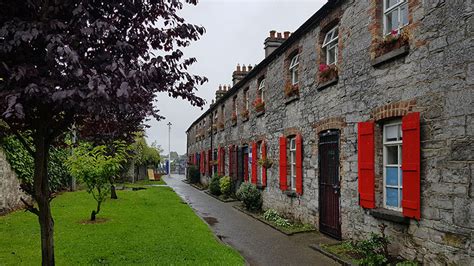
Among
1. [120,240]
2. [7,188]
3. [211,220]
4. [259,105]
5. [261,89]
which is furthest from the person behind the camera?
[261,89]

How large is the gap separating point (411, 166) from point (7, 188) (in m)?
12.5

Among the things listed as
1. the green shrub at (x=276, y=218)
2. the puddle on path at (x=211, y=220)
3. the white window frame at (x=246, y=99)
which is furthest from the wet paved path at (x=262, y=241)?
the white window frame at (x=246, y=99)

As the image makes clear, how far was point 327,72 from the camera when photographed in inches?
359

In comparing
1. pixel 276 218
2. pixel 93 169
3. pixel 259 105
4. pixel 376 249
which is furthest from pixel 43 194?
pixel 259 105

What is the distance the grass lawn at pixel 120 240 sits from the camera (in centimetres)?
681

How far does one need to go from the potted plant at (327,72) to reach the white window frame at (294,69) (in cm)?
230

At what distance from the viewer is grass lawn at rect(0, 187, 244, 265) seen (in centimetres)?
681

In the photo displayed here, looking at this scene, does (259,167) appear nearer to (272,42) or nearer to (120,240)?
(272,42)

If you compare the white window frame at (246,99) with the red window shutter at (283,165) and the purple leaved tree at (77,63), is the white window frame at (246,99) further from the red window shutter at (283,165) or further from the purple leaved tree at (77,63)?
the purple leaved tree at (77,63)

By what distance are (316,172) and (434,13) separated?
5053 millimetres

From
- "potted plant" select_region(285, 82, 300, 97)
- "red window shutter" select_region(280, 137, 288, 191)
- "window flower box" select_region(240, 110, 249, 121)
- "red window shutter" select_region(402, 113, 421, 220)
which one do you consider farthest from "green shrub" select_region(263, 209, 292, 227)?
"window flower box" select_region(240, 110, 249, 121)

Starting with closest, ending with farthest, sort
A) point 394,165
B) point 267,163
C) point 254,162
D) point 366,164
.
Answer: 1. point 394,165
2. point 366,164
3. point 267,163
4. point 254,162

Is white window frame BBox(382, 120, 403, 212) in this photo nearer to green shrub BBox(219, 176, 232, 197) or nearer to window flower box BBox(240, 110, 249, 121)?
window flower box BBox(240, 110, 249, 121)

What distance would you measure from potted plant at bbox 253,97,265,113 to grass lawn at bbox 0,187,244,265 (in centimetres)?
500
